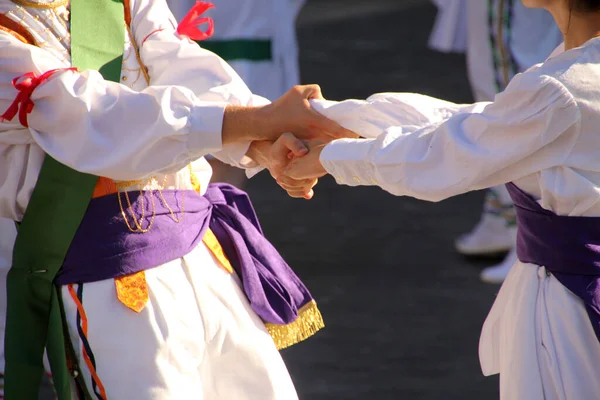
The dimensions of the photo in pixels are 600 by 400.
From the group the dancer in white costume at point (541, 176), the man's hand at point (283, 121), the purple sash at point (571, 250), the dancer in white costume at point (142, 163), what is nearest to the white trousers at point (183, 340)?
the dancer in white costume at point (142, 163)

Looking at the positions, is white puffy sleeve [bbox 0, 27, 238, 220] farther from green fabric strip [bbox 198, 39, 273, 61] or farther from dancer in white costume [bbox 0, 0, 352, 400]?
green fabric strip [bbox 198, 39, 273, 61]

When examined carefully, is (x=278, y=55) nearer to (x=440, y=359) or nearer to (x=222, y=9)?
(x=222, y=9)

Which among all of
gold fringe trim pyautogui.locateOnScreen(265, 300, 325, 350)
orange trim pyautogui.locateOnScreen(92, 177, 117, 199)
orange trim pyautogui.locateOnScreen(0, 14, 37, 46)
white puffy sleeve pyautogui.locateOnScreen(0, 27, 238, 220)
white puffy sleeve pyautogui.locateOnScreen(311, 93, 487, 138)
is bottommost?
gold fringe trim pyautogui.locateOnScreen(265, 300, 325, 350)

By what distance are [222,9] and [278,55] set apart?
0.31 meters

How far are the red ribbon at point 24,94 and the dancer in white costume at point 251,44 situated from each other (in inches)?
98.7

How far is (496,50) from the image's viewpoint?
522 centimetres

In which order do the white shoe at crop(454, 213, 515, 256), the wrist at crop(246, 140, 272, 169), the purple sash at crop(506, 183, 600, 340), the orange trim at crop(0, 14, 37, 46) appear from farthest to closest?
the white shoe at crop(454, 213, 515, 256) → the wrist at crop(246, 140, 272, 169) → the orange trim at crop(0, 14, 37, 46) → the purple sash at crop(506, 183, 600, 340)

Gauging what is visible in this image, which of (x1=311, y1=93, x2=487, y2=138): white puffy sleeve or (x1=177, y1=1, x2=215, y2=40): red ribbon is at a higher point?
A: (x1=177, y1=1, x2=215, y2=40): red ribbon

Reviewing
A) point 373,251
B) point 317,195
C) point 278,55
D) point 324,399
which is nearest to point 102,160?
point 324,399

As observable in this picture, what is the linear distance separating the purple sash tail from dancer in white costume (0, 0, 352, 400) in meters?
0.03

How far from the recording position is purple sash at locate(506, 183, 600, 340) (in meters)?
2.46

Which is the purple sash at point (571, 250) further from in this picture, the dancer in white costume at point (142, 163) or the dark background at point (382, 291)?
the dark background at point (382, 291)

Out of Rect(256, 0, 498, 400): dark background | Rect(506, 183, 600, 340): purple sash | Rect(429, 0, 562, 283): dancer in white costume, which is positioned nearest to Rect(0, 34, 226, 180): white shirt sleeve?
Rect(506, 183, 600, 340): purple sash

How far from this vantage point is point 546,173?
244 centimetres
